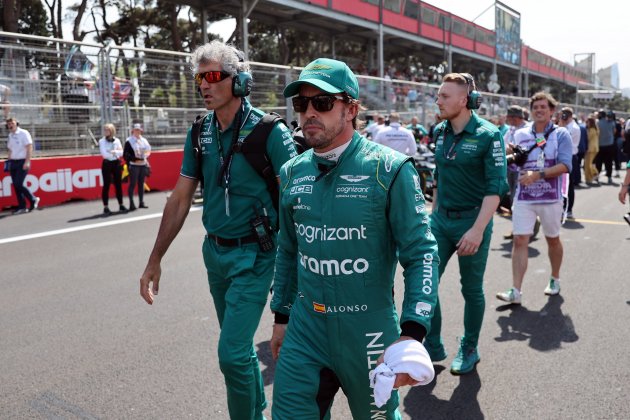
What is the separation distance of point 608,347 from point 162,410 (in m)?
3.42

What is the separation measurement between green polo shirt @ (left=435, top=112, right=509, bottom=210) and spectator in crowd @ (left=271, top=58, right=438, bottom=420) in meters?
1.99

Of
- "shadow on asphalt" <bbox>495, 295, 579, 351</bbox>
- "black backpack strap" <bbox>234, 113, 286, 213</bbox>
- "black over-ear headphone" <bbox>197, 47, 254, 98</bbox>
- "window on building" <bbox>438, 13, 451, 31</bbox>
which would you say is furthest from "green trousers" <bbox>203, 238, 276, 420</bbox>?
"window on building" <bbox>438, 13, 451, 31</bbox>

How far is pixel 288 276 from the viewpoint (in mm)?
2686

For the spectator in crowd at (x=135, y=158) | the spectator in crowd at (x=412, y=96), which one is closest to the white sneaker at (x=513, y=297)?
the spectator in crowd at (x=135, y=158)

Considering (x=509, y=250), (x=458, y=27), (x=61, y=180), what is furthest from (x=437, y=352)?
(x=458, y=27)

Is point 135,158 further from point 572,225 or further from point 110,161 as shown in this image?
point 572,225

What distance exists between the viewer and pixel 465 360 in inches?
169

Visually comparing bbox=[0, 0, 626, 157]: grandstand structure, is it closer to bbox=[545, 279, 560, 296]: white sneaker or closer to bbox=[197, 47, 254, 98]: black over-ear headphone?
bbox=[545, 279, 560, 296]: white sneaker

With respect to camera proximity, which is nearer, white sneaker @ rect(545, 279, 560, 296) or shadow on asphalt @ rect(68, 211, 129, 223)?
white sneaker @ rect(545, 279, 560, 296)

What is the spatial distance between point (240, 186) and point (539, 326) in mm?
3364

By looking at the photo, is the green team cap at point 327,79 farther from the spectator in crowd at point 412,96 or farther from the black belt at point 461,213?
the spectator in crowd at point 412,96

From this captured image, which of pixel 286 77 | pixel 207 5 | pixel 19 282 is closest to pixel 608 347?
pixel 19 282

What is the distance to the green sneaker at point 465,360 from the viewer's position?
4.23 meters

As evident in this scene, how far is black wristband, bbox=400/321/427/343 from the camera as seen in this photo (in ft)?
6.75
